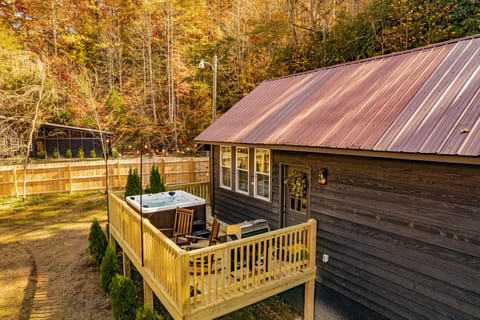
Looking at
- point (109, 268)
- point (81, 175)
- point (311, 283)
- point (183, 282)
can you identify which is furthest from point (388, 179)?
point (81, 175)

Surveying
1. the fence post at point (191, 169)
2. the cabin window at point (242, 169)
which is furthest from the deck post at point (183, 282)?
the fence post at point (191, 169)

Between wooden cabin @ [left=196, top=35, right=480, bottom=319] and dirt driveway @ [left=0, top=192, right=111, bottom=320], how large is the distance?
452 cm

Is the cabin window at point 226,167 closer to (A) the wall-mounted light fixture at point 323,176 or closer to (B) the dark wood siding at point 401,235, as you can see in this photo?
(B) the dark wood siding at point 401,235

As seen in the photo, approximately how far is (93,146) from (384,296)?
923 inches

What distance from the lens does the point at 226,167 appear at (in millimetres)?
8469

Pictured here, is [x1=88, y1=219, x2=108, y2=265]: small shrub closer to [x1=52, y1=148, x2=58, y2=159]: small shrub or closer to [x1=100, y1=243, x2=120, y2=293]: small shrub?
[x1=100, y1=243, x2=120, y2=293]: small shrub

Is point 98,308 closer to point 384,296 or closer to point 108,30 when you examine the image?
point 384,296

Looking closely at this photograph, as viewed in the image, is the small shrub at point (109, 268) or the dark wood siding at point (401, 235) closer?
the dark wood siding at point (401, 235)

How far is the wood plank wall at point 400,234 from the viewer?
11.8ft

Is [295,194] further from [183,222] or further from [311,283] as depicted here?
[183,222]

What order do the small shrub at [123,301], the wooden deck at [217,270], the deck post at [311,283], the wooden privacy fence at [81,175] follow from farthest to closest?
the wooden privacy fence at [81,175] < the deck post at [311,283] < the small shrub at [123,301] < the wooden deck at [217,270]

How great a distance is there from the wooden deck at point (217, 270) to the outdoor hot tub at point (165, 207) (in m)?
0.57

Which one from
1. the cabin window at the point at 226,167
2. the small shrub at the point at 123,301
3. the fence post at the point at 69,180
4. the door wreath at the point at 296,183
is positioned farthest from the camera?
the fence post at the point at 69,180


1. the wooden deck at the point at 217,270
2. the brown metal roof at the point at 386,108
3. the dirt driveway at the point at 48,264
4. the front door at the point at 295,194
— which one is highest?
the brown metal roof at the point at 386,108
